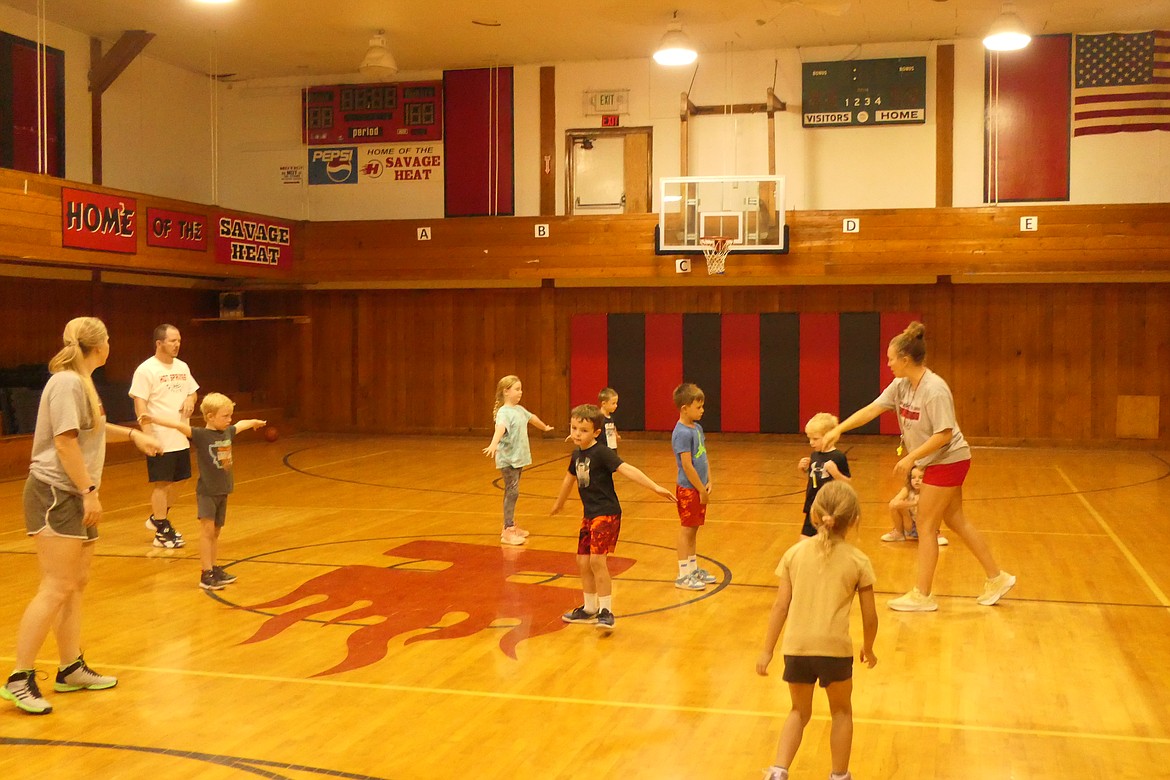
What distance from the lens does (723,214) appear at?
17.3 m

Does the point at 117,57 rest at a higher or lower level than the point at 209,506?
higher

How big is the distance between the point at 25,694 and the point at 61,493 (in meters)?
0.93

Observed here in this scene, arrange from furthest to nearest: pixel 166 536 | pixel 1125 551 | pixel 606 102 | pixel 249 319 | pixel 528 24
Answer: pixel 606 102, pixel 249 319, pixel 528 24, pixel 166 536, pixel 1125 551

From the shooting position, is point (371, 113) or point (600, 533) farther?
point (371, 113)

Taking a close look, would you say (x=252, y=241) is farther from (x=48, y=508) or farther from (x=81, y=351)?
(x=48, y=508)

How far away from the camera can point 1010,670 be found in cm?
569

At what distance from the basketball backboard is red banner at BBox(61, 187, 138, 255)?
773cm

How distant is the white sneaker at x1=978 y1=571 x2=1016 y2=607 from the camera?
23.2 feet

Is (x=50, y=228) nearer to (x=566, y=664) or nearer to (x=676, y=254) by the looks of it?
(x=676, y=254)

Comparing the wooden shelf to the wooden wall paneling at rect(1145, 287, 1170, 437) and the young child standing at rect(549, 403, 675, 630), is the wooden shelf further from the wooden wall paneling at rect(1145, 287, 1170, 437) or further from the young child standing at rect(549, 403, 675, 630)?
the wooden wall paneling at rect(1145, 287, 1170, 437)

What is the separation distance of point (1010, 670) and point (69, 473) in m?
4.67

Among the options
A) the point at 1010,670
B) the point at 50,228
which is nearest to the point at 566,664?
the point at 1010,670

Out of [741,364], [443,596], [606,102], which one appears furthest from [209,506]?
[606,102]

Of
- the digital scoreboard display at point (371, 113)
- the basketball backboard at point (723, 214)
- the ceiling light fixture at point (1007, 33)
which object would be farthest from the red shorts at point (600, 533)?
the digital scoreboard display at point (371, 113)
